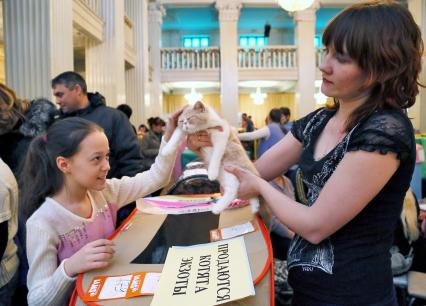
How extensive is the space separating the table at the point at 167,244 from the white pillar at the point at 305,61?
1234 cm

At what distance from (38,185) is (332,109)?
3.56 ft

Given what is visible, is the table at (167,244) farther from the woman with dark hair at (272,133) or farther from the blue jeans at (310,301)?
the woman with dark hair at (272,133)

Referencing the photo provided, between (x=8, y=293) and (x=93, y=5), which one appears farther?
(x=93, y=5)

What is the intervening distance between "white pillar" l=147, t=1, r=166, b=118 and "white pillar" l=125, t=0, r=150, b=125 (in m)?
2.43

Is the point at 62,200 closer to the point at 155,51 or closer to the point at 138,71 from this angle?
the point at 138,71

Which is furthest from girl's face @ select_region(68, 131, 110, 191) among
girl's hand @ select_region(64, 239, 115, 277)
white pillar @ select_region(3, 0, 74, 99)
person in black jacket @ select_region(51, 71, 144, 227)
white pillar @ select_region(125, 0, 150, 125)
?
white pillar @ select_region(125, 0, 150, 125)

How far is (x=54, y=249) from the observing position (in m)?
1.29

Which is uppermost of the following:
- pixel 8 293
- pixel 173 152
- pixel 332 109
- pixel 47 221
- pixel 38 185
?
pixel 332 109

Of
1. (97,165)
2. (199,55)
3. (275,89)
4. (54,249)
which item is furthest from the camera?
(275,89)

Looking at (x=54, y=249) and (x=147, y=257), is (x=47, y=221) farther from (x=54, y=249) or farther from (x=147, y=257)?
(x=147, y=257)

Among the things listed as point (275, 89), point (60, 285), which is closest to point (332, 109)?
point (60, 285)

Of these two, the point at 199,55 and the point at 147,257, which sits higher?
the point at 199,55

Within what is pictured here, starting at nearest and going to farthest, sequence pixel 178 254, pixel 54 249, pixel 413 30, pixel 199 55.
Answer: pixel 413 30
pixel 178 254
pixel 54 249
pixel 199 55

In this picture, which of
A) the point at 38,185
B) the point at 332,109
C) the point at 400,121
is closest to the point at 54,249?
the point at 38,185
